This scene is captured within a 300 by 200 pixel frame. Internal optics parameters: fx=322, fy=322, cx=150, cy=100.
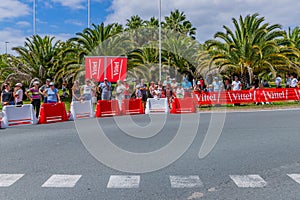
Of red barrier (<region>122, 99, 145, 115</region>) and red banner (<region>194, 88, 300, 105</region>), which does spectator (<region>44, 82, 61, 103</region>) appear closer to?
red barrier (<region>122, 99, 145, 115</region>)

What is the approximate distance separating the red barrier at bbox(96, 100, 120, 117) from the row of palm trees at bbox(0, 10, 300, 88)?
13.8 meters

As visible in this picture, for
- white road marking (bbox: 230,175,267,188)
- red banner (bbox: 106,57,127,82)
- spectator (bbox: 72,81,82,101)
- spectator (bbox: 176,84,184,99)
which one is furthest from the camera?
red banner (bbox: 106,57,127,82)

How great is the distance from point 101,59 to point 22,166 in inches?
647

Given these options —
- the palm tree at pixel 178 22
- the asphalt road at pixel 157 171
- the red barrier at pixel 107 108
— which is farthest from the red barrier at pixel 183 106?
the palm tree at pixel 178 22

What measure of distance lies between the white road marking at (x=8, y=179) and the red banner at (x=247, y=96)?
1339 cm

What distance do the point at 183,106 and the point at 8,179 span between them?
1099 cm

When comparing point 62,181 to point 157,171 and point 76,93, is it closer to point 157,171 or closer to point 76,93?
point 157,171

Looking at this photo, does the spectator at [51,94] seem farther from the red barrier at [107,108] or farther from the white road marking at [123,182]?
the white road marking at [123,182]

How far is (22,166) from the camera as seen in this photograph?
6016mm

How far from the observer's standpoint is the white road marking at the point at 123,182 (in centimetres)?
495

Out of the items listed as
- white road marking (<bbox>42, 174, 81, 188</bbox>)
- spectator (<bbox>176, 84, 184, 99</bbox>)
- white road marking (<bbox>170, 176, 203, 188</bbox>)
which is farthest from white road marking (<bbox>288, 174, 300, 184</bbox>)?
spectator (<bbox>176, 84, 184, 99</bbox>)

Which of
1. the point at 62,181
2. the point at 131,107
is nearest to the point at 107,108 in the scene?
the point at 131,107

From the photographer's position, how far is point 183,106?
15.4 metres

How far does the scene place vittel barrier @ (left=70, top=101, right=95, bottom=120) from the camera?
1337 centimetres
